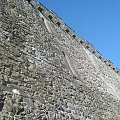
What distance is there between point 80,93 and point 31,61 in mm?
2004

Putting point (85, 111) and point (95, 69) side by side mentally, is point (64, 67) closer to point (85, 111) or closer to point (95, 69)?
point (85, 111)

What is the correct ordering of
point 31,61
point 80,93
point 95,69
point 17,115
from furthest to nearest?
1. point 95,69
2. point 80,93
3. point 31,61
4. point 17,115

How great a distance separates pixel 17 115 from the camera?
4633 mm

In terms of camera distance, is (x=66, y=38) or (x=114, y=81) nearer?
(x=66, y=38)

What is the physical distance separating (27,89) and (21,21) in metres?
2.63

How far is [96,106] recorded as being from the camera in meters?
7.72

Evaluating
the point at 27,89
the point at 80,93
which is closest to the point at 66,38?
the point at 80,93

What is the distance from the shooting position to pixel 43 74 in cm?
621

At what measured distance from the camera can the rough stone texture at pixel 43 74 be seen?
5.06 metres

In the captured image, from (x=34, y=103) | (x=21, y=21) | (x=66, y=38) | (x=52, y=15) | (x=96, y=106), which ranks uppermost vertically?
(x=52, y=15)

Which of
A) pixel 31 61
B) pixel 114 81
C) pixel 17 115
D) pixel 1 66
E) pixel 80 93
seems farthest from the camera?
pixel 114 81

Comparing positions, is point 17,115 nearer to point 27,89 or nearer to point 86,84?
point 27,89

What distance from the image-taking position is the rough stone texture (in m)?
5.06

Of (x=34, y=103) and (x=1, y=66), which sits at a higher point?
(x=1, y=66)
